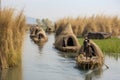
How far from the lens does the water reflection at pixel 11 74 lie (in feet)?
49.5

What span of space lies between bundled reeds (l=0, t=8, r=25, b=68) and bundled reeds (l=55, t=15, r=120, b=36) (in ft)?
84.6

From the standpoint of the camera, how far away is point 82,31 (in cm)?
4331

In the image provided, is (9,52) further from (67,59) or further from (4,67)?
(67,59)

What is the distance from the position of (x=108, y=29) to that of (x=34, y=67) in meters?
27.0

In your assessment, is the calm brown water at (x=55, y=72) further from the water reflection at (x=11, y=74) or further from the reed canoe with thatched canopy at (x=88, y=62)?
the reed canoe with thatched canopy at (x=88, y=62)

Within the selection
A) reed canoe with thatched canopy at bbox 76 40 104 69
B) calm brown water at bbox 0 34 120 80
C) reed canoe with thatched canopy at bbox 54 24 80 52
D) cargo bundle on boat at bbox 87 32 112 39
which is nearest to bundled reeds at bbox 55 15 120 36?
cargo bundle on boat at bbox 87 32 112 39

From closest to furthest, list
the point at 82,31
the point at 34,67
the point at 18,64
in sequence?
the point at 18,64 → the point at 34,67 → the point at 82,31

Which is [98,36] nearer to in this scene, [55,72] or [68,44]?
[68,44]

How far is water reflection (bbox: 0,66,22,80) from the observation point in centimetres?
1508

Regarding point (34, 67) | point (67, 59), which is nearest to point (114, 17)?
point (67, 59)

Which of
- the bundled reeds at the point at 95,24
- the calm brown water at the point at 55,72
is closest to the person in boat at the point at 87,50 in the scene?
the calm brown water at the point at 55,72

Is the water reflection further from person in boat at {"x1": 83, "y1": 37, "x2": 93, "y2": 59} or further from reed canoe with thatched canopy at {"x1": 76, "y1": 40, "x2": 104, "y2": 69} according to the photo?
person in boat at {"x1": 83, "y1": 37, "x2": 93, "y2": 59}

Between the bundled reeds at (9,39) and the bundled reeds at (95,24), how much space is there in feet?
84.6

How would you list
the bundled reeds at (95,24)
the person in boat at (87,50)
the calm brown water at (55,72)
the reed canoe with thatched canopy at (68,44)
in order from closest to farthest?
1. the calm brown water at (55,72)
2. the person in boat at (87,50)
3. the reed canoe with thatched canopy at (68,44)
4. the bundled reeds at (95,24)
